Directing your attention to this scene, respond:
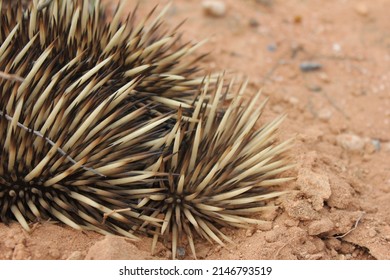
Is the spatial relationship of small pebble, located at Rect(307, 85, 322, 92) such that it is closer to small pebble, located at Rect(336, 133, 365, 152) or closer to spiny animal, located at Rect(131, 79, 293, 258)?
small pebble, located at Rect(336, 133, 365, 152)

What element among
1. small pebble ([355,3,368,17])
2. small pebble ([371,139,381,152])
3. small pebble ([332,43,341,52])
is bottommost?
small pebble ([371,139,381,152])

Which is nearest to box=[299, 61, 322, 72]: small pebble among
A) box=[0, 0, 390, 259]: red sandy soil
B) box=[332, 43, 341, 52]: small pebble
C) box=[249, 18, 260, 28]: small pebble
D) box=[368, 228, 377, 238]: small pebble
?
box=[0, 0, 390, 259]: red sandy soil

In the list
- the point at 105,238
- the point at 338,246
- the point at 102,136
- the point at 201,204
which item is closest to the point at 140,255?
the point at 105,238

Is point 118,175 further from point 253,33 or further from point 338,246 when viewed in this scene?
point 253,33

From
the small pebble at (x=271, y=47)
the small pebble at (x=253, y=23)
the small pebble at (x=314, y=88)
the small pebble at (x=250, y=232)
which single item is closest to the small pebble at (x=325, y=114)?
the small pebble at (x=314, y=88)

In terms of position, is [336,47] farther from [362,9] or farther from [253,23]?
[253,23]

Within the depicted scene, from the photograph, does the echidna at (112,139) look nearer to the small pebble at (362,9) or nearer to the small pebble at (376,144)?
the small pebble at (376,144)

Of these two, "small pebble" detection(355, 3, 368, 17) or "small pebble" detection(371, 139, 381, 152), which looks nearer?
"small pebble" detection(371, 139, 381, 152)
